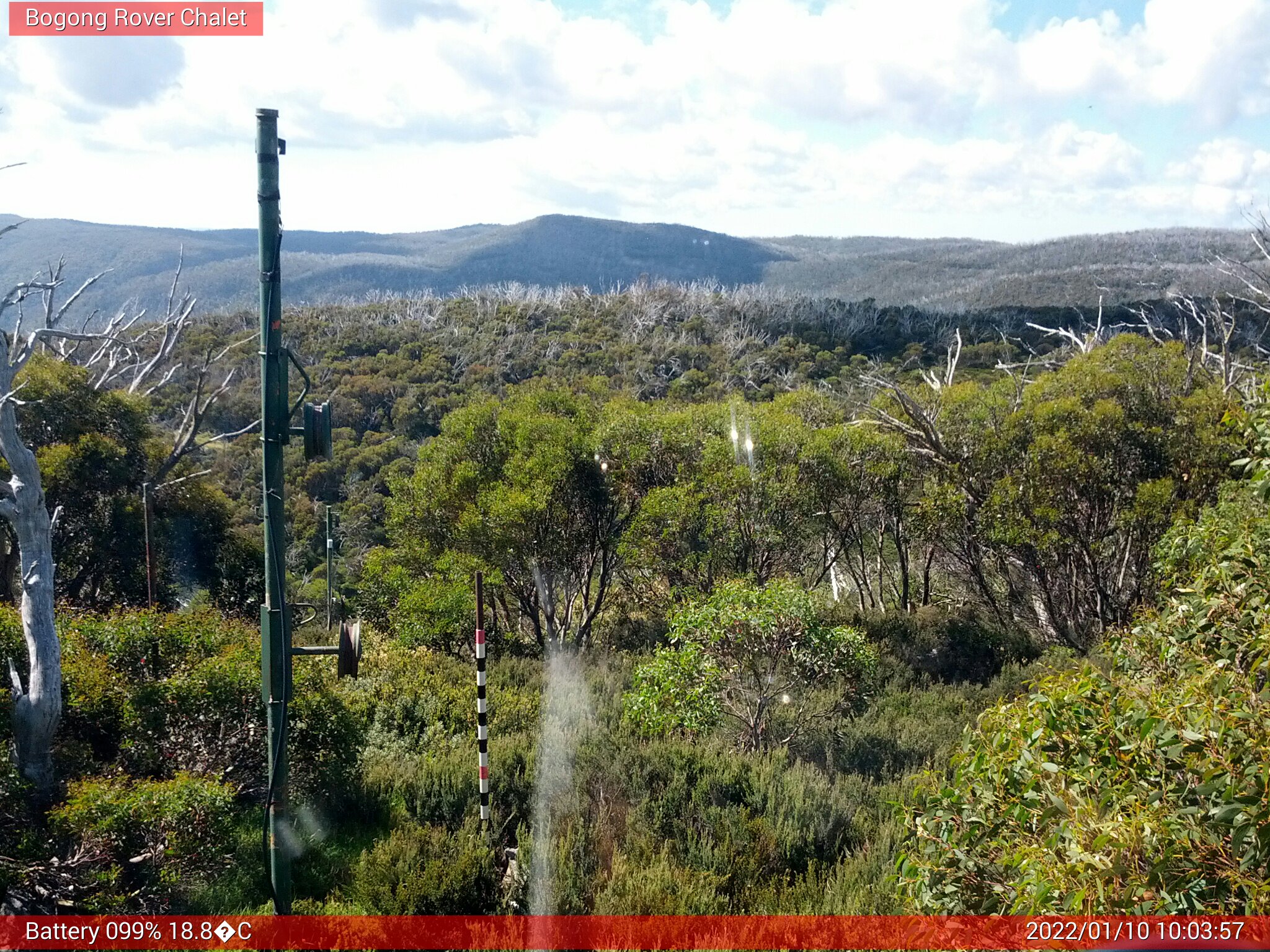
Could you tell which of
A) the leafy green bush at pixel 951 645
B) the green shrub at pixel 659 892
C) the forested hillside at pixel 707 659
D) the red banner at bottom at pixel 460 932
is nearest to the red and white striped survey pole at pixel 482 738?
the forested hillside at pixel 707 659

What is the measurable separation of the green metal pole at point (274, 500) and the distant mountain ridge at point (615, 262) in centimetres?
5475

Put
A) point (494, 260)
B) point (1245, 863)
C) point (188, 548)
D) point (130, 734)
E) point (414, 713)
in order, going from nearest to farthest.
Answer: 1. point (1245, 863)
2. point (130, 734)
3. point (414, 713)
4. point (188, 548)
5. point (494, 260)

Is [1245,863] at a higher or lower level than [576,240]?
lower

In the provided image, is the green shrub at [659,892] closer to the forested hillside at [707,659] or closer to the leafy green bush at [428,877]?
the forested hillside at [707,659]

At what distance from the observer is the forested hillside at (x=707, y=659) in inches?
126

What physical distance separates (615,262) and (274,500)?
118 meters

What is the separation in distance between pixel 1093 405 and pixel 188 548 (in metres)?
13.3

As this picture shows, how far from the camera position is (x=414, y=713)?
340 inches

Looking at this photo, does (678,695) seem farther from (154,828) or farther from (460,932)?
(154,828)

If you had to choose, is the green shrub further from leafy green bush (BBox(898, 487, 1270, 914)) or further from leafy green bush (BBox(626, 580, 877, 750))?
leafy green bush (BBox(626, 580, 877, 750))

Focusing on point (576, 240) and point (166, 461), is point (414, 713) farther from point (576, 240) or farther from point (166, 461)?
point (576, 240)

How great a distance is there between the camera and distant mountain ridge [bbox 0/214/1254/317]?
68.1m

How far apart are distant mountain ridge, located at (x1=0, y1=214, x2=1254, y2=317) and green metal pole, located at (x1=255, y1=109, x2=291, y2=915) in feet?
180

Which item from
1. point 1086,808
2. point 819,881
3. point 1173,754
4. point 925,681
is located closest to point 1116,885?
point 1086,808
